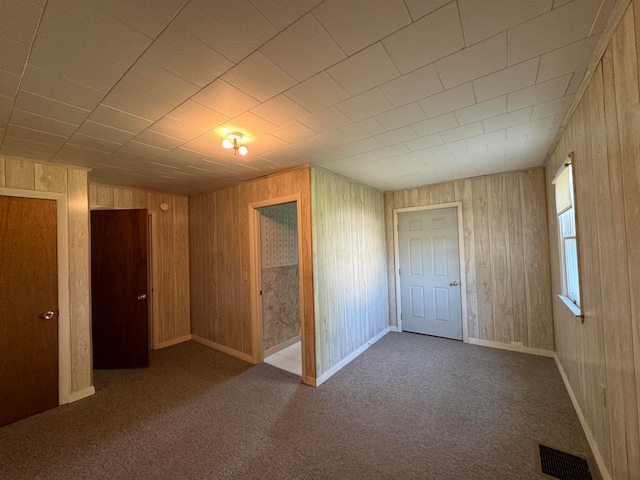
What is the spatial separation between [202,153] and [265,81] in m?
1.38

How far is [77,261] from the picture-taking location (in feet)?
8.95

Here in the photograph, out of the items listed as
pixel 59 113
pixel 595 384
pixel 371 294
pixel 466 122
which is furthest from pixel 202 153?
pixel 595 384

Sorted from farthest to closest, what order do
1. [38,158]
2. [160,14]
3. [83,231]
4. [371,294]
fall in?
[371,294]
[83,231]
[38,158]
[160,14]

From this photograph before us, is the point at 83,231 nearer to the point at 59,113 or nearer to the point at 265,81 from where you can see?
the point at 59,113

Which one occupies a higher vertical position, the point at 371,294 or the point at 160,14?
the point at 160,14

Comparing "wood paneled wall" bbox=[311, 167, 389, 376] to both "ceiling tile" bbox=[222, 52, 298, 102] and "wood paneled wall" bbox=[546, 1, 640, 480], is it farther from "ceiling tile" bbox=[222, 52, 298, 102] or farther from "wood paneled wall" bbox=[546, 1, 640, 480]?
"wood paneled wall" bbox=[546, 1, 640, 480]

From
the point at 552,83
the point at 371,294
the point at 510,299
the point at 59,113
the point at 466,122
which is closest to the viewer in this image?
the point at 552,83

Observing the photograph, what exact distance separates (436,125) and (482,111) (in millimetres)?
322

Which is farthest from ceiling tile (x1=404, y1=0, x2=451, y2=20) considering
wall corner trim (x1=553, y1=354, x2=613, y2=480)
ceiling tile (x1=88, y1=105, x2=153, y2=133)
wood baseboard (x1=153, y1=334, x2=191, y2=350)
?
wood baseboard (x1=153, y1=334, x2=191, y2=350)

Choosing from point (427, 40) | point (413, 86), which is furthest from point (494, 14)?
point (413, 86)

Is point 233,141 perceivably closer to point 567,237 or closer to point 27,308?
point 27,308

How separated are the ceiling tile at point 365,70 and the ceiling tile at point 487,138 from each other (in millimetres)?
1402

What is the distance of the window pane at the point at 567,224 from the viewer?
2.39m

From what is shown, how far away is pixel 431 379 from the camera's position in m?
2.87
